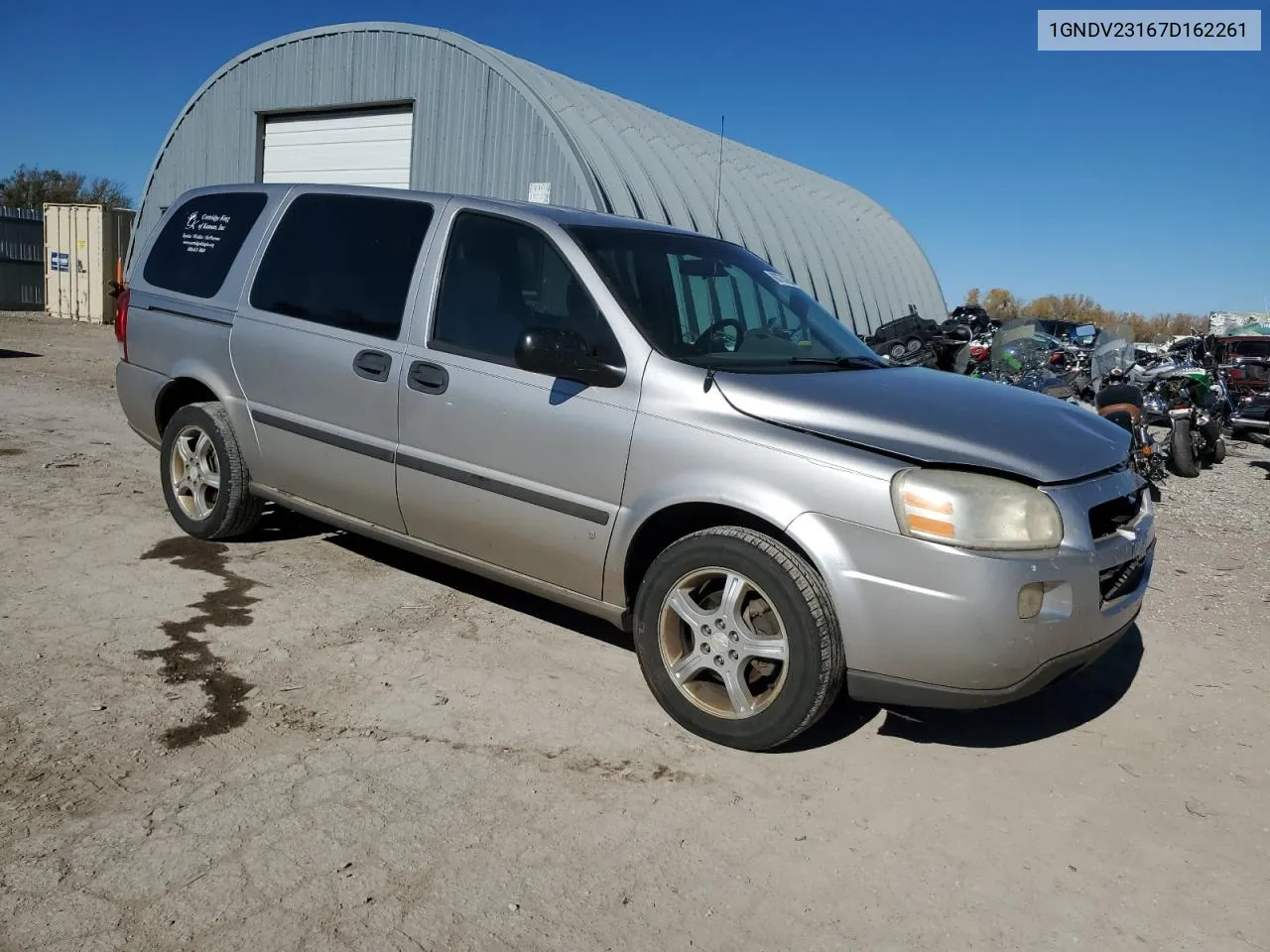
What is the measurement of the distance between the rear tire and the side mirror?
8.81m

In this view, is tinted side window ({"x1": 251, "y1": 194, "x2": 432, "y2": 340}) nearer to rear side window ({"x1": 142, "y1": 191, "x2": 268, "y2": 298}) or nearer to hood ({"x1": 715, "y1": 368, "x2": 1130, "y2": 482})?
rear side window ({"x1": 142, "y1": 191, "x2": 268, "y2": 298})

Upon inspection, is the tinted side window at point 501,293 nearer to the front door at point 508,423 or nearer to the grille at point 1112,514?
the front door at point 508,423

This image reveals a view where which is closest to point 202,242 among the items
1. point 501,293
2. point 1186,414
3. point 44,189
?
point 501,293

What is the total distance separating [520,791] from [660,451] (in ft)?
4.05

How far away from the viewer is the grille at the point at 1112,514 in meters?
3.42

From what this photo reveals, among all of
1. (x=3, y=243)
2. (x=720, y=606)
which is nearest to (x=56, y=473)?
(x=720, y=606)

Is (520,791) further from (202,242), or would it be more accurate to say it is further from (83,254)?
(83,254)

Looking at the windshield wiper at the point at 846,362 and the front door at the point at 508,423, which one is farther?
the windshield wiper at the point at 846,362

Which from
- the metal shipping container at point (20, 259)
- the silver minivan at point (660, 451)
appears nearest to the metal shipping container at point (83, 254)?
the metal shipping container at point (20, 259)

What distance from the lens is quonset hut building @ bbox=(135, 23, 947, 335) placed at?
1462 cm

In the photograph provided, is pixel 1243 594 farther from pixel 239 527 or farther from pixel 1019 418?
pixel 239 527

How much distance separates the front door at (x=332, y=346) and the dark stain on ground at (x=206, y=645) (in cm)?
54

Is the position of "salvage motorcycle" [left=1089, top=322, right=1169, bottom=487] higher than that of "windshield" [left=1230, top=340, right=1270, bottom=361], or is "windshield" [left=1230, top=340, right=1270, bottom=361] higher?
"windshield" [left=1230, top=340, right=1270, bottom=361]

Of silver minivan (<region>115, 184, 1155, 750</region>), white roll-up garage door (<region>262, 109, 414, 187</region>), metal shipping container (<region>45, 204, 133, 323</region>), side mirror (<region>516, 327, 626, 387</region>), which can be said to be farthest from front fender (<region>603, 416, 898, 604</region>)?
metal shipping container (<region>45, 204, 133, 323</region>)
